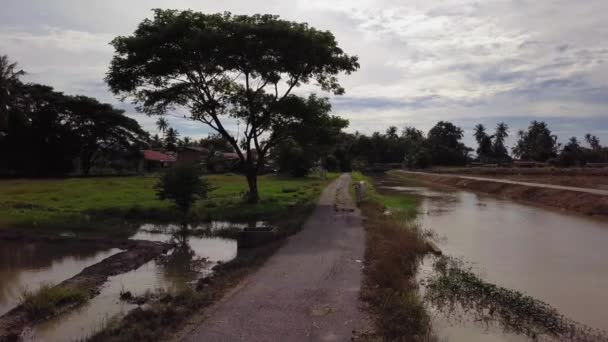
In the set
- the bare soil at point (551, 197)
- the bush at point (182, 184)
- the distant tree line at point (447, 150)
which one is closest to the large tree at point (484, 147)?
the distant tree line at point (447, 150)

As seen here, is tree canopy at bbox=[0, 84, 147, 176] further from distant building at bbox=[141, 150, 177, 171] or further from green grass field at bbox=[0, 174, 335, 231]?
green grass field at bbox=[0, 174, 335, 231]

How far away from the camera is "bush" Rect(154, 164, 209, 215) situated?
18797 millimetres

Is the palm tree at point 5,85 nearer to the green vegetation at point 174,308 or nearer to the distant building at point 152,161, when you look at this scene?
the distant building at point 152,161

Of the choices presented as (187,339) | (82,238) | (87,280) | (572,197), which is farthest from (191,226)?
(572,197)

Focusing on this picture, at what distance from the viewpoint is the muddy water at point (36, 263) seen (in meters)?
9.90

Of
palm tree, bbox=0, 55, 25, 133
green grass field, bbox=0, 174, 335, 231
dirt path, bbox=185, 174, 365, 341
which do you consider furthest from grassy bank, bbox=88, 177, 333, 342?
palm tree, bbox=0, 55, 25, 133

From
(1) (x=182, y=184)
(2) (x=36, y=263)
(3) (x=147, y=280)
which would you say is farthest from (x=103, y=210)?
(3) (x=147, y=280)

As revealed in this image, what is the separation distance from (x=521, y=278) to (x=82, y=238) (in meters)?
12.9

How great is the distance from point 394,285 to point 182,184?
1199 cm

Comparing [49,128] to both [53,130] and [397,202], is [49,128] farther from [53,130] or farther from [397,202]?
[397,202]

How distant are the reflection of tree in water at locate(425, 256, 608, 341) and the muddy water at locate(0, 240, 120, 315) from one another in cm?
813

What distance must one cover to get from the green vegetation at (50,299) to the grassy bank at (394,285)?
208 inches

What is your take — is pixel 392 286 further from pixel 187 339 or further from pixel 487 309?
pixel 187 339

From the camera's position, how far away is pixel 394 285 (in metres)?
8.99
